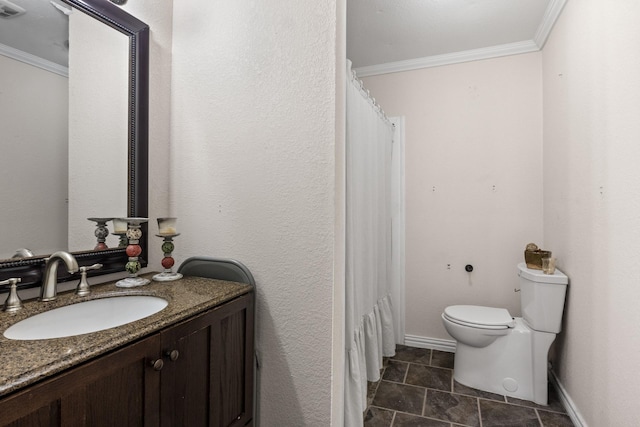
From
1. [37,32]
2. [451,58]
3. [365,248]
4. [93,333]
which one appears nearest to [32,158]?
[37,32]

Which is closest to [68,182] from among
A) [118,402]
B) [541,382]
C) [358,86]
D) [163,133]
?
[163,133]

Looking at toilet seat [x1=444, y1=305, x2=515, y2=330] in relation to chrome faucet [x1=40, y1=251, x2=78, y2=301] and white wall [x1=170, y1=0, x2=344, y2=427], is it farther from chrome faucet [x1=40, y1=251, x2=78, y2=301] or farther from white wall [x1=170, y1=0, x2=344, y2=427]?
chrome faucet [x1=40, y1=251, x2=78, y2=301]

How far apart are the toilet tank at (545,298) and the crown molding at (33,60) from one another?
2.56 m

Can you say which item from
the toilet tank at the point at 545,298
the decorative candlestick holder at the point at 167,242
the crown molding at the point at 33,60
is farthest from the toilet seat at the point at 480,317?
the crown molding at the point at 33,60

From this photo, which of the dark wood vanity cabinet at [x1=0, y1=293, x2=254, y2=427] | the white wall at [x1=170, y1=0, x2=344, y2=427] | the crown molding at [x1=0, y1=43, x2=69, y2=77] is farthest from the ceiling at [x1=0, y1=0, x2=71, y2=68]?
the dark wood vanity cabinet at [x1=0, y1=293, x2=254, y2=427]

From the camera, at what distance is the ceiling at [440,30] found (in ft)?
6.94

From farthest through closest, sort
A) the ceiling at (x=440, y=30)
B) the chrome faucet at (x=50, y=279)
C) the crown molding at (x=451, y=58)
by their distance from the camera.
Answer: the crown molding at (x=451, y=58)
the ceiling at (x=440, y=30)
the chrome faucet at (x=50, y=279)

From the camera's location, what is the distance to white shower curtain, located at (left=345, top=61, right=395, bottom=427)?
1.61 meters

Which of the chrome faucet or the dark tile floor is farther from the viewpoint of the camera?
the dark tile floor

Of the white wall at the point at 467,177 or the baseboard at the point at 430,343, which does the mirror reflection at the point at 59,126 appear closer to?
the white wall at the point at 467,177

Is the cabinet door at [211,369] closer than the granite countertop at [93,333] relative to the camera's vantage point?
No

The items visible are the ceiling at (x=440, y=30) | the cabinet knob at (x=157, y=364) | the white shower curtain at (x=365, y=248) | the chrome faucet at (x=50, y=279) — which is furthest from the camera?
the ceiling at (x=440, y=30)

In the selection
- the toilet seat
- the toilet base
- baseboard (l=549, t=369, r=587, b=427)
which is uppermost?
the toilet seat

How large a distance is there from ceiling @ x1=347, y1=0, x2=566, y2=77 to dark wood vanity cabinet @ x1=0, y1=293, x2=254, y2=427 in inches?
78.1
